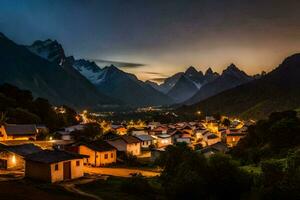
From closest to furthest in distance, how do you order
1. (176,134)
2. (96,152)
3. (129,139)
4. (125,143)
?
(96,152) < (125,143) < (129,139) < (176,134)

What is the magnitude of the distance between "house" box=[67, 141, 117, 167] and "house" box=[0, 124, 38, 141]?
18764mm

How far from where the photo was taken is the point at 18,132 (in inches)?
2896

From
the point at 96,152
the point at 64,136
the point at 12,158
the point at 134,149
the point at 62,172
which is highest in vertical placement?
the point at 64,136

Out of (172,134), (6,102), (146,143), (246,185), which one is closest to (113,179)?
(246,185)

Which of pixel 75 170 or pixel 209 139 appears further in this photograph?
pixel 209 139

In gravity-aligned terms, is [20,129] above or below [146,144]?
above

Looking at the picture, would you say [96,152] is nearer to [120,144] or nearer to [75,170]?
[75,170]

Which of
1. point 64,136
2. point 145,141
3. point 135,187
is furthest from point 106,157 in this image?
point 145,141

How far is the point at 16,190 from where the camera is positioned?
101 feet

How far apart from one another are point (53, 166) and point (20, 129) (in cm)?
3891

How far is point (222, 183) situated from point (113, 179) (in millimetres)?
13046

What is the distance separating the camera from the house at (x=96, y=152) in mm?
55312

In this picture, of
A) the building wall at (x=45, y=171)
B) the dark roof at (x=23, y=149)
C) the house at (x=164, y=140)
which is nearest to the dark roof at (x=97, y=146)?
the dark roof at (x=23, y=149)

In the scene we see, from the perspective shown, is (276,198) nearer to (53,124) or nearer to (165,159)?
(165,159)
